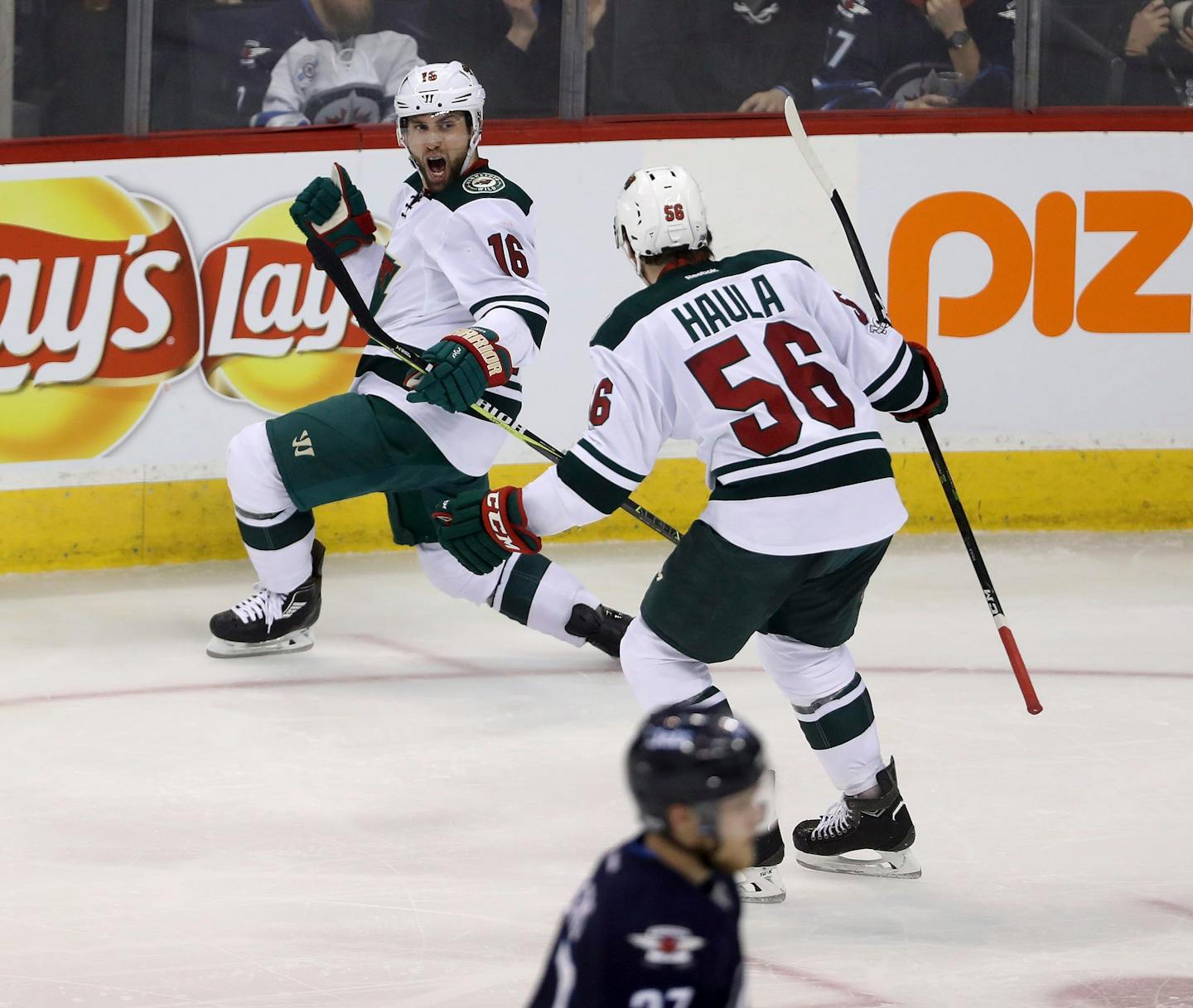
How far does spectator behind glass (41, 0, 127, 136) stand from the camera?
16.3ft

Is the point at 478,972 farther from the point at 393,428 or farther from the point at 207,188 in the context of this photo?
the point at 207,188

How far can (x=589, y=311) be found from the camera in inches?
214

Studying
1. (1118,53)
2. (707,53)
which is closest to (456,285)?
(707,53)

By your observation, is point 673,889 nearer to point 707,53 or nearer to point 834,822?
point 834,822

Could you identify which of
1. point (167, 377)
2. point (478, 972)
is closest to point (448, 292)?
point (167, 377)

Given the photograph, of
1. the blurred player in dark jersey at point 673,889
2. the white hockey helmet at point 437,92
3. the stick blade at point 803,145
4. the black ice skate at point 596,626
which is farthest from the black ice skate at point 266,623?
the blurred player in dark jersey at point 673,889

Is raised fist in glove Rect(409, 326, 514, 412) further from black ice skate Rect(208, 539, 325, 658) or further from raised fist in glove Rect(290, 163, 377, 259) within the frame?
black ice skate Rect(208, 539, 325, 658)

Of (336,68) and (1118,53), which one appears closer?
(336,68)

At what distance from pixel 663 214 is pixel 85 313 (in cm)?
264

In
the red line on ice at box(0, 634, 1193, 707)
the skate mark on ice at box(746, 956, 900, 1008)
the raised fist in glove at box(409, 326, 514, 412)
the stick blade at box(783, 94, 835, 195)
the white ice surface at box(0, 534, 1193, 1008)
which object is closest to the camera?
the skate mark on ice at box(746, 956, 900, 1008)

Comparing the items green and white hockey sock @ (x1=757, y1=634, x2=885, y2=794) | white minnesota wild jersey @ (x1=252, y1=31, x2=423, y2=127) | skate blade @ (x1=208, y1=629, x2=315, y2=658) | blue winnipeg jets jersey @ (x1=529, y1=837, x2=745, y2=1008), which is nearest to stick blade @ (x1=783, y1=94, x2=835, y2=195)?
green and white hockey sock @ (x1=757, y1=634, x2=885, y2=794)

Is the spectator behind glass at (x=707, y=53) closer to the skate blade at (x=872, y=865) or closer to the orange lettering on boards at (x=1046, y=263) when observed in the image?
the orange lettering on boards at (x=1046, y=263)

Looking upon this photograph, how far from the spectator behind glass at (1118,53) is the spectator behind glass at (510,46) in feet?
4.31

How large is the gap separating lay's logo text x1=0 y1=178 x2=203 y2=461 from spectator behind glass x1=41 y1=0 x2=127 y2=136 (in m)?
0.17
